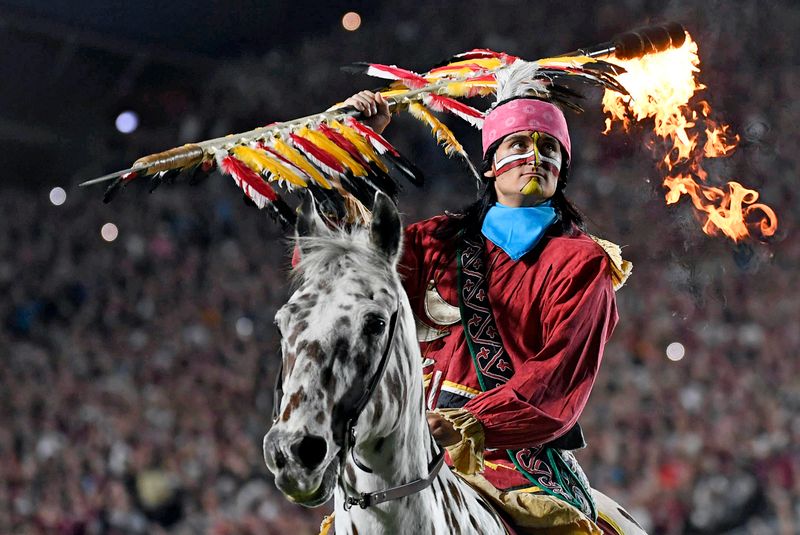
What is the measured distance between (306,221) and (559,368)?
27.7 inches

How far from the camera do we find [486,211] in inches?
115

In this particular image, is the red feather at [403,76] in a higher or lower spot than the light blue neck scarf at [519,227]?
higher

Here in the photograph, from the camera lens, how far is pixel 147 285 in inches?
413

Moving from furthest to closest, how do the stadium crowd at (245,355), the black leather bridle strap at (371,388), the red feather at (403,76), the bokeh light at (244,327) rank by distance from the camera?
the bokeh light at (244,327)
the stadium crowd at (245,355)
the red feather at (403,76)
the black leather bridle strap at (371,388)

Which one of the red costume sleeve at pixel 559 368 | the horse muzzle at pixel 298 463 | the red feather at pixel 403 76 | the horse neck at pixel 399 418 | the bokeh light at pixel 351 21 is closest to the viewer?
the horse muzzle at pixel 298 463

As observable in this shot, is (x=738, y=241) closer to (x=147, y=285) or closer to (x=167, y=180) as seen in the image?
(x=167, y=180)

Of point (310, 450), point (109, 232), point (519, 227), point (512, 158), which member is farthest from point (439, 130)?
point (109, 232)

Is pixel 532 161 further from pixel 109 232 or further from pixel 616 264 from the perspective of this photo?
pixel 109 232

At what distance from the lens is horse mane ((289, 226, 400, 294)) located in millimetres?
2102

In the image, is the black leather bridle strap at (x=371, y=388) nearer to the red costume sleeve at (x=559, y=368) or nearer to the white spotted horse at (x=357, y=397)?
the white spotted horse at (x=357, y=397)

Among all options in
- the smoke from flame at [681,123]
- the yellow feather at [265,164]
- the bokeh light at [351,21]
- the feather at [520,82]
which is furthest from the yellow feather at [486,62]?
the bokeh light at [351,21]

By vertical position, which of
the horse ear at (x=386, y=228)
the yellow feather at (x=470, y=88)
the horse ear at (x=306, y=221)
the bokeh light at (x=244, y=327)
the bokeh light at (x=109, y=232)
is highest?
the bokeh light at (x=109, y=232)

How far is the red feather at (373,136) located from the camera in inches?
104

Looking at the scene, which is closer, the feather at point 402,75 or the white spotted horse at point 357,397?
the white spotted horse at point 357,397
